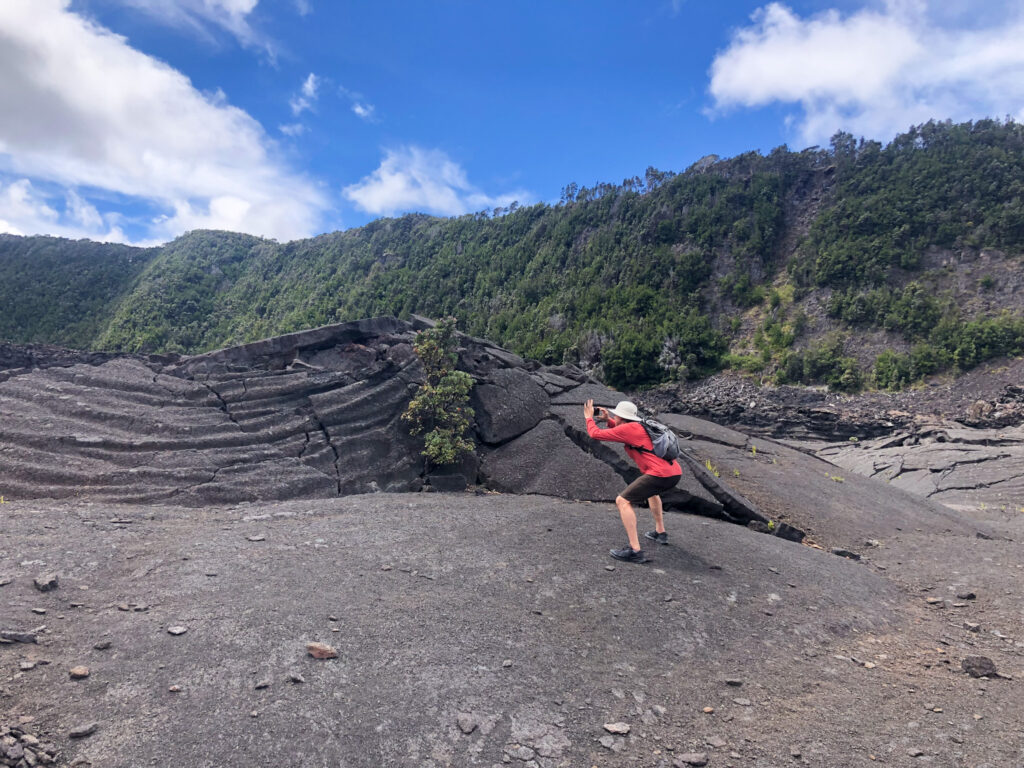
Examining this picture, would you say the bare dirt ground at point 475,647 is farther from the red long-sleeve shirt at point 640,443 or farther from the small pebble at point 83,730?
the red long-sleeve shirt at point 640,443

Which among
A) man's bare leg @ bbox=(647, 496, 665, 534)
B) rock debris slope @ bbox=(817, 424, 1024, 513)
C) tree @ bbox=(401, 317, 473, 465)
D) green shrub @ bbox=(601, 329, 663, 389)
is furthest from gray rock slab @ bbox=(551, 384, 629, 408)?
green shrub @ bbox=(601, 329, 663, 389)

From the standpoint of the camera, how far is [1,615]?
376cm

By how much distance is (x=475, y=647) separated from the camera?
13.3 ft

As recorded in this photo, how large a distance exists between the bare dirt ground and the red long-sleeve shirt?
0.93 metres

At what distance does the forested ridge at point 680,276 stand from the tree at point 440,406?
3055 cm

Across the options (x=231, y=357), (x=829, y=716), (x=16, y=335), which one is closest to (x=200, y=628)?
(x=829, y=716)

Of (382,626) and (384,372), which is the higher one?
(384,372)

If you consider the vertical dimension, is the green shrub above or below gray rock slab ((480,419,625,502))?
above

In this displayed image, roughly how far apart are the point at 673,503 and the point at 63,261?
268 feet

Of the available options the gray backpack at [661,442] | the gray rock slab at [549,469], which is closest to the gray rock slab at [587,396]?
the gray rock slab at [549,469]

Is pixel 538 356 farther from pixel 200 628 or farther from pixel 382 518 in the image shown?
pixel 200 628

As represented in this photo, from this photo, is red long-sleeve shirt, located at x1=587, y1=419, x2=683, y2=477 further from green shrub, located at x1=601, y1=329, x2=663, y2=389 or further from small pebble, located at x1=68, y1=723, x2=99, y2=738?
green shrub, located at x1=601, y1=329, x2=663, y2=389

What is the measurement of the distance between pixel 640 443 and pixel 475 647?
2.82 meters

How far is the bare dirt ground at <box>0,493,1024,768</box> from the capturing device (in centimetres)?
308
